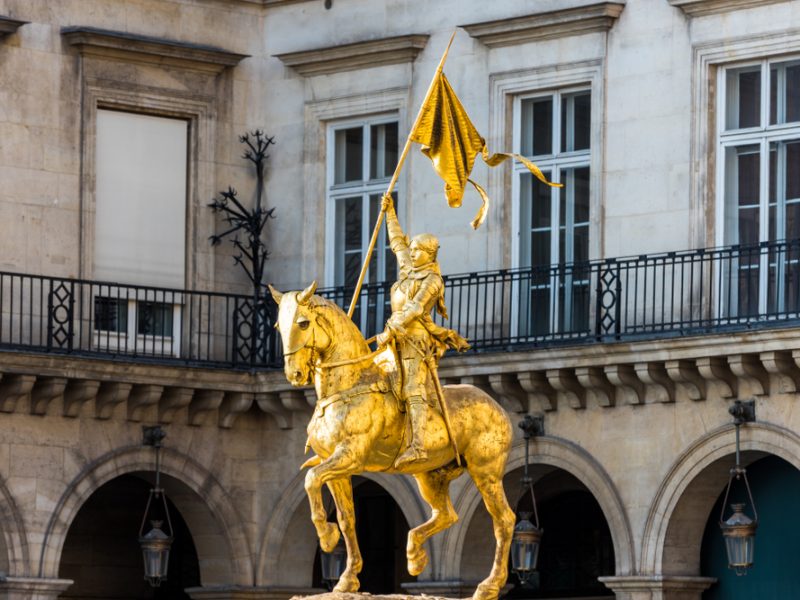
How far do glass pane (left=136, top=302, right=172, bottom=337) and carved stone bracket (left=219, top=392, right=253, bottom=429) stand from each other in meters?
0.90

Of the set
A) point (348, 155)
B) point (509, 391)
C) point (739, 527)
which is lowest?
point (739, 527)

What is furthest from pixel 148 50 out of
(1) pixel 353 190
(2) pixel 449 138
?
(2) pixel 449 138

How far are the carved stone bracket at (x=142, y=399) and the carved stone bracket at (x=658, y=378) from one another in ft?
16.1

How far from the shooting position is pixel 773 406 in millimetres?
27359

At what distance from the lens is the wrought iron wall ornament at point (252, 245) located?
30938mm

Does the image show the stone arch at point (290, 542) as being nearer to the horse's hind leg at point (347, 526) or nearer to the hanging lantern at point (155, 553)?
the hanging lantern at point (155, 553)

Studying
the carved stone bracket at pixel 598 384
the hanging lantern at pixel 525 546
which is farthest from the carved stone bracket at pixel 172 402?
the carved stone bracket at pixel 598 384

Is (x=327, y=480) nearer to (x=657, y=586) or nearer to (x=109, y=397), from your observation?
(x=657, y=586)

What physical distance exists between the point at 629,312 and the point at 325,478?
9934 mm

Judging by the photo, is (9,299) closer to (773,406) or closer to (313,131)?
(313,131)

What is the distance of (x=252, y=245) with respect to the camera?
31.4m

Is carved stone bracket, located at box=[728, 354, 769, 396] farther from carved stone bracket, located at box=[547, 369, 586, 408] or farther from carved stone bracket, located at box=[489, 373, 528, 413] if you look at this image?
carved stone bracket, located at box=[489, 373, 528, 413]

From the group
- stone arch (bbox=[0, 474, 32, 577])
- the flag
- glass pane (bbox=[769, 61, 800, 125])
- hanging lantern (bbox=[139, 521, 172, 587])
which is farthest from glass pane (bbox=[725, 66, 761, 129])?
the flag

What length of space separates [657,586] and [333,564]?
3.19 metres
